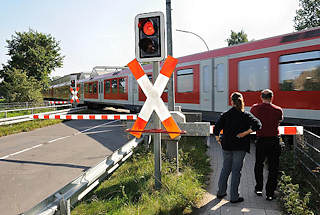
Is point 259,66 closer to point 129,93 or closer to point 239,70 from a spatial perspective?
point 239,70

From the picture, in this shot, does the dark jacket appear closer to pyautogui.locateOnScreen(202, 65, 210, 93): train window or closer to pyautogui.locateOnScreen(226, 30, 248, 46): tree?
pyautogui.locateOnScreen(202, 65, 210, 93): train window

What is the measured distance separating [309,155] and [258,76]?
13.4 ft

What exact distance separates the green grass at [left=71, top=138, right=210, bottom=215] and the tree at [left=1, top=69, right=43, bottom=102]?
20.8m

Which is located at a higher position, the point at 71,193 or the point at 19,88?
the point at 19,88

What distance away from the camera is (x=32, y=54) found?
33281 millimetres

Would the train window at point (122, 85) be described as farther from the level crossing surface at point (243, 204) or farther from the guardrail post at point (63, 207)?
the guardrail post at point (63, 207)

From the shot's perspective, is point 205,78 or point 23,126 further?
point 23,126

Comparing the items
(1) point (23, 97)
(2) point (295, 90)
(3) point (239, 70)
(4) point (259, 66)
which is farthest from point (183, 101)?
(1) point (23, 97)

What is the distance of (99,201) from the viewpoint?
3.86 meters

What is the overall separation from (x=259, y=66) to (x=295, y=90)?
4.76ft

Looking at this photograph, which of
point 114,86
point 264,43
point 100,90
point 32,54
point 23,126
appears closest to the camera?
point 264,43

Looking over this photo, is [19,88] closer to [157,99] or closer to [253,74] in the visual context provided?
[253,74]

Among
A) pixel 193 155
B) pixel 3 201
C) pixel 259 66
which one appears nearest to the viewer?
pixel 3 201

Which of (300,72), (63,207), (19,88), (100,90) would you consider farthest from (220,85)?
(19,88)
